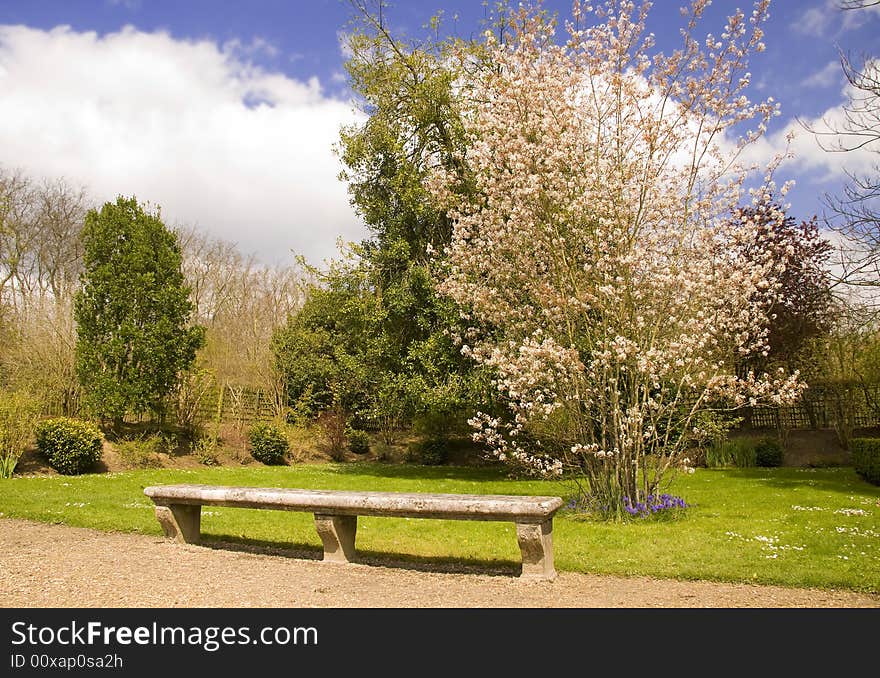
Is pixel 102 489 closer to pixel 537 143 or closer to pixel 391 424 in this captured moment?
pixel 537 143

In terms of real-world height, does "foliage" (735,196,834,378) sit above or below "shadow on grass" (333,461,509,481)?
above

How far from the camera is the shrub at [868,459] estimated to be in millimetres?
11430

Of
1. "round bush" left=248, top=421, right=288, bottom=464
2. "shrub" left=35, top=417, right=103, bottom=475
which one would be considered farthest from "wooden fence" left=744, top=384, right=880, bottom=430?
"shrub" left=35, top=417, right=103, bottom=475

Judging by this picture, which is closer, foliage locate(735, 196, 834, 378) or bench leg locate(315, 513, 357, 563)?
bench leg locate(315, 513, 357, 563)

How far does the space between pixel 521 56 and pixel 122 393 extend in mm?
11575

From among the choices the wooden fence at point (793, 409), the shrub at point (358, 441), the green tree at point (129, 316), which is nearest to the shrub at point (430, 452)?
the shrub at point (358, 441)

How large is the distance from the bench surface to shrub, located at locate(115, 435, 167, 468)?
9.03 meters

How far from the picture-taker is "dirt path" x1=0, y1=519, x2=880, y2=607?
4.31 metres

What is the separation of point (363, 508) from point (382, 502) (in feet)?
0.67

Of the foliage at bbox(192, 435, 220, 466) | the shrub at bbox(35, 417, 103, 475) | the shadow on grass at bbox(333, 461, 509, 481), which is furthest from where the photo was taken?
the foliage at bbox(192, 435, 220, 466)

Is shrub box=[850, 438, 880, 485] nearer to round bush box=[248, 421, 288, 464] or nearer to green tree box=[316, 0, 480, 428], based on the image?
green tree box=[316, 0, 480, 428]

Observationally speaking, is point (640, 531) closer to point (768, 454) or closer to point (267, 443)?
point (768, 454)

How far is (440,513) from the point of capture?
5.01m

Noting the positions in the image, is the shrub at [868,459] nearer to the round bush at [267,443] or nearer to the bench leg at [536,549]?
the bench leg at [536,549]
